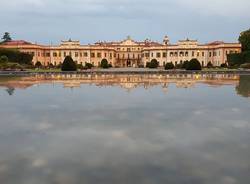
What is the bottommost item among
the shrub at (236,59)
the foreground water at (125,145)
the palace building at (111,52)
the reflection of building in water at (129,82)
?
the foreground water at (125,145)

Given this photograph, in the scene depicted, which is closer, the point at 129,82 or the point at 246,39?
the point at 129,82

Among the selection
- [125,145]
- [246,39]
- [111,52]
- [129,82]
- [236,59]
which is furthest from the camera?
[111,52]

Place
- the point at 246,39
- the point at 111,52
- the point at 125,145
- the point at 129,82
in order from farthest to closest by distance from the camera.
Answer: the point at 111,52
the point at 246,39
the point at 129,82
the point at 125,145


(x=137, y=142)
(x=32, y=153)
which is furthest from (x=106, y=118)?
(x=32, y=153)

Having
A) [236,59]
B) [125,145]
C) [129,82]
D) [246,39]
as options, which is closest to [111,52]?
[236,59]

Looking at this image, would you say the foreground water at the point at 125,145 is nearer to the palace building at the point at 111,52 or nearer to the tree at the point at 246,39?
the tree at the point at 246,39

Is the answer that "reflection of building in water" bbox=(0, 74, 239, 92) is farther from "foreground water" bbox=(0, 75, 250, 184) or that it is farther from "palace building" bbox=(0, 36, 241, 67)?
"palace building" bbox=(0, 36, 241, 67)

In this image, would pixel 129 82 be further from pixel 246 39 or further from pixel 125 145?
pixel 246 39

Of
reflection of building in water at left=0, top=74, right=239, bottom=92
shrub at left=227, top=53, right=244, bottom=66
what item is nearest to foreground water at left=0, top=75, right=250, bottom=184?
reflection of building in water at left=0, top=74, right=239, bottom=92

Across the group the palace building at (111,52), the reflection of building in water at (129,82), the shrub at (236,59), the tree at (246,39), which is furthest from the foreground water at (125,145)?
the palace building at (111,52)

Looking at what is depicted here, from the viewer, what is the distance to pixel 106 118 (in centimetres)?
957

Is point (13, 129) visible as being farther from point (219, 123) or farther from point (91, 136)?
point (219, 123)

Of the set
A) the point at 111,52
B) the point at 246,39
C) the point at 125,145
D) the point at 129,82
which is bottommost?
the point at 125,145

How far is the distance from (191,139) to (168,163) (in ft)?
5.28
